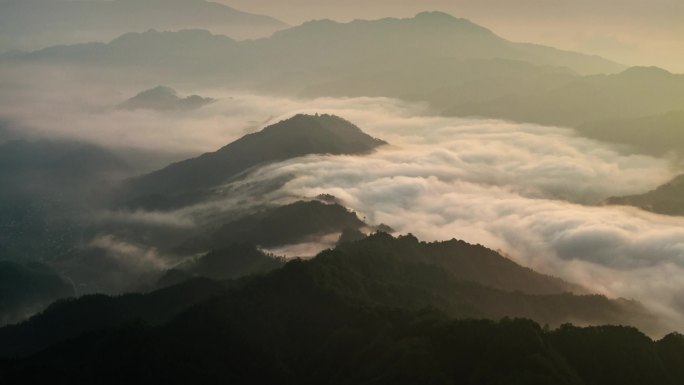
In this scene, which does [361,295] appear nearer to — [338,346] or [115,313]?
[338,346]

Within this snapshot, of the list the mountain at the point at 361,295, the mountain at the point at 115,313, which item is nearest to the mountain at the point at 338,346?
the mountain at the point at 361,295

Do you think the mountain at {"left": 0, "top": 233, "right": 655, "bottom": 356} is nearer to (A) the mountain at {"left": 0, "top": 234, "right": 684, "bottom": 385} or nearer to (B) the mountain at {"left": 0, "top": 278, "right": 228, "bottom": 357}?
(B) the mountain at {"left": 0, "top": 278, "right": 228, "bottom": 357}

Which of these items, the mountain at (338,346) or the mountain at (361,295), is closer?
the mountain at (338,346)

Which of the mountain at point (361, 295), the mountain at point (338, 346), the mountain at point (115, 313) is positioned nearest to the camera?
the mountain at point (338, 346)

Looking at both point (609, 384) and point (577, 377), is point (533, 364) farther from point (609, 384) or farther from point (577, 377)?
point (609, 384)

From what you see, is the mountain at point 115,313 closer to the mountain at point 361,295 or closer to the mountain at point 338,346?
the mountain at point 361,295

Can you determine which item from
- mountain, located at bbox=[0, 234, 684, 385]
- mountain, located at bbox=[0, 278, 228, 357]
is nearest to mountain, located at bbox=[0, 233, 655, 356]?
mountain, located at bbox=[0, 278, 228, 357]

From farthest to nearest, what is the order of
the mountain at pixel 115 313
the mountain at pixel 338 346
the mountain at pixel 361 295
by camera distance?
the mountain at pixel 115 313, the mountain at pixel 361 295, the mountain at pixel 338 346

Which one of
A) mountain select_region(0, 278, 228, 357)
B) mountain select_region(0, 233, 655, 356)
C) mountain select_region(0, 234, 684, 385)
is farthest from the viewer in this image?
mountain select_region(0, 278, 228, 357)

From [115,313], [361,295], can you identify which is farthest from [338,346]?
[115,313]
